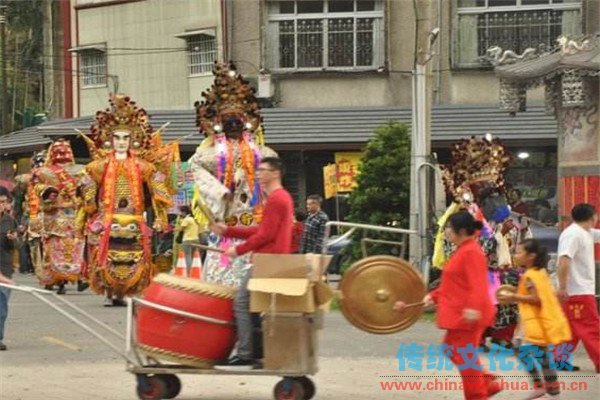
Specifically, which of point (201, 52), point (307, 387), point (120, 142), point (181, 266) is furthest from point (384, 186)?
point (201, 52)

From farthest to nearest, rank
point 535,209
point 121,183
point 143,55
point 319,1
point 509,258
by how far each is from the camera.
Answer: point 143,55 → point 319,1 → point 535,209 → point 121,183 → point 509,258

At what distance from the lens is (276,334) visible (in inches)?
367

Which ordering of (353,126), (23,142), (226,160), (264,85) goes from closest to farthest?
1. (226,160)
2. (353,126)
3. (264,85)
4. (23,142)

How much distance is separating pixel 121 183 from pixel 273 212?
655 centimetres

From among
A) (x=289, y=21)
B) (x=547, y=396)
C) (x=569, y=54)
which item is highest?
(x=289, y=21)

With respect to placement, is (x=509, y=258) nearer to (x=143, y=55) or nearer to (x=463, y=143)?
(x=463, y=143)

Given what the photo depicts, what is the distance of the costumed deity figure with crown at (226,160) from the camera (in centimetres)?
1195

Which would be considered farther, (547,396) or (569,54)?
(569,54)

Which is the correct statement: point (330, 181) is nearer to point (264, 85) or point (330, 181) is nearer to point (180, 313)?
point (264, 85)

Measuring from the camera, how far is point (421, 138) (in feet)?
62.0

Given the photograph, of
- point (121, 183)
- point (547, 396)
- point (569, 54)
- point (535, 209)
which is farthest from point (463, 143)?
point (535, 209)

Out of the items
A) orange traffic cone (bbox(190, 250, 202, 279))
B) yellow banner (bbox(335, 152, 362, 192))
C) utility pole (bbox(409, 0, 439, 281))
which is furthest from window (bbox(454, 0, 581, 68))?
orange traffic cone (bbox(190, 250, 202, 279))

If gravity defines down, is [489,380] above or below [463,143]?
below

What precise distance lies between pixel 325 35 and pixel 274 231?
71.2 ft
